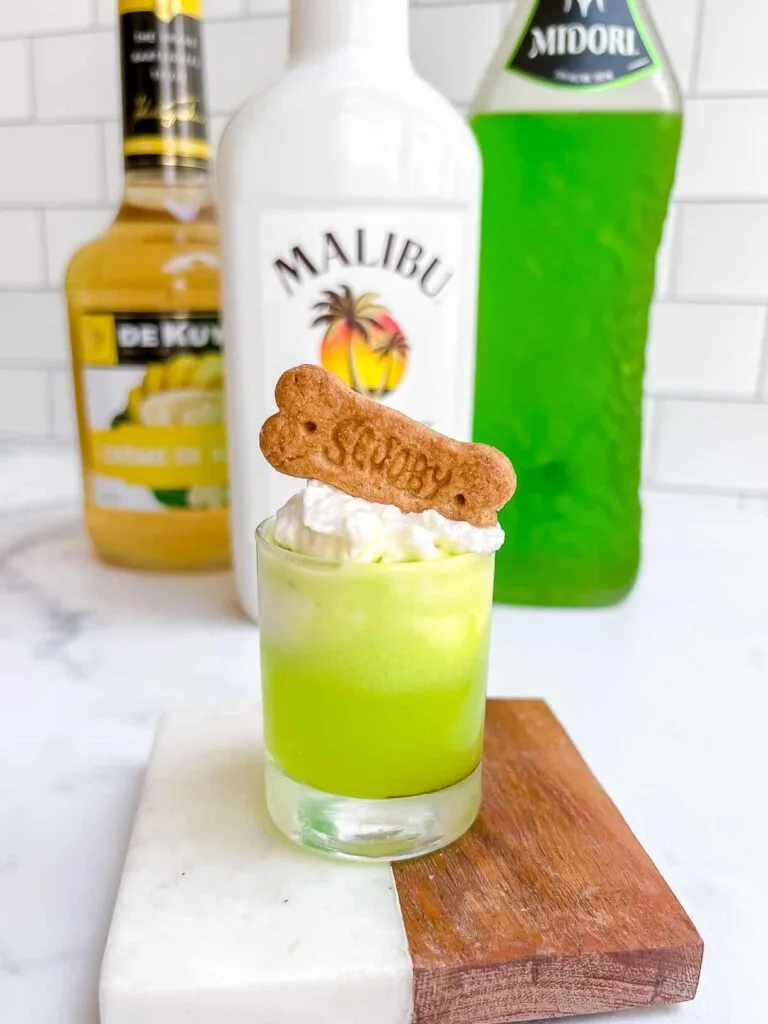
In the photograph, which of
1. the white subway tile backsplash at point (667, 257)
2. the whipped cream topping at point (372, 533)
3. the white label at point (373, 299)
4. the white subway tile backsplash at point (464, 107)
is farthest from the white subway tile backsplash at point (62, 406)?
the whipped cream topping at point (372, 533)

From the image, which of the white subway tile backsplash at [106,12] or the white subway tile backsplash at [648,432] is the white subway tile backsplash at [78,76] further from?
the white subway tile backsplash at [648,432]

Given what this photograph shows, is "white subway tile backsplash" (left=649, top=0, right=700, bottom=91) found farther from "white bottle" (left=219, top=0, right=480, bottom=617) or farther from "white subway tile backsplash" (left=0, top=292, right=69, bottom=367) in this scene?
"white subway tile backsplash" (left=0, top=292, right=69, bottom=367)

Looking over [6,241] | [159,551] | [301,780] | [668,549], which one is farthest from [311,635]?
[6,241]

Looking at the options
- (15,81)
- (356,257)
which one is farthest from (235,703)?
(15,81)

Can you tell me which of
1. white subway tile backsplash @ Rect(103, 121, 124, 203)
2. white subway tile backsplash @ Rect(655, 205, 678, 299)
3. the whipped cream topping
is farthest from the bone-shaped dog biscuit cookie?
white subway tile backsplash @ Rect(103, 121, 124, 203)

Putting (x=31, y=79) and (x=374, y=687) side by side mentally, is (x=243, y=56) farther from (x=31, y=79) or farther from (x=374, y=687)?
(x=374, y=687)

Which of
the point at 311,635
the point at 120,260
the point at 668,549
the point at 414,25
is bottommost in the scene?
the point at 668,549

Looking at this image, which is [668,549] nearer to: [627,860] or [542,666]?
[542,666]
